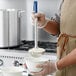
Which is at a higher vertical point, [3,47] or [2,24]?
[2,24]

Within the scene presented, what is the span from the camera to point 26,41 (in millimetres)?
2574

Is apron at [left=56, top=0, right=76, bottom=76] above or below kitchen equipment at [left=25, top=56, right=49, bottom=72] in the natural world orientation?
above

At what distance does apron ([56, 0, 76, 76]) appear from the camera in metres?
1.24

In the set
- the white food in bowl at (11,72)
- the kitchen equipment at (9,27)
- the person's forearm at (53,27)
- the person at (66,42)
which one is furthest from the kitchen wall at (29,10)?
the white food in bowl at (11,72)

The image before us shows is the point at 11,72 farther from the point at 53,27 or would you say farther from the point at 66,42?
the point at 53,27

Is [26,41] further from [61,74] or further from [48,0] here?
[61,74]

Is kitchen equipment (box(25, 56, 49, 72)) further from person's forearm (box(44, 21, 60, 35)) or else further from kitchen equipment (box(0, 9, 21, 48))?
kitchen equipment (box(0, 9, 21, 48))

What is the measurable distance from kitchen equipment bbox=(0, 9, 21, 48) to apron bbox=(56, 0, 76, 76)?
95 centimetres

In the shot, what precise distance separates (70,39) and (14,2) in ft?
4.93

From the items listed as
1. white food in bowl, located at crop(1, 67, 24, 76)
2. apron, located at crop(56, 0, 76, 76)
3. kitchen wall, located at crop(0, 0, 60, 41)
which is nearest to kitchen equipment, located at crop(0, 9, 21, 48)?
kitchen wall, located at crop(0, 0, 60, 41)

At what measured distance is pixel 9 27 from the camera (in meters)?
2.22

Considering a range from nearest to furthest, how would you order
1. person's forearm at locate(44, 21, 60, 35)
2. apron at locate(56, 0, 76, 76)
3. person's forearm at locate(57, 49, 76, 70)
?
1. person's forearm at locate(57, 49, 76, 70)
2. apron at locate(56, 0, 76, 76)
3. person's forearm at locate(44, 21, 60, 35)

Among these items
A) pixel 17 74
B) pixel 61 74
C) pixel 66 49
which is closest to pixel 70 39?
pixel 66 49

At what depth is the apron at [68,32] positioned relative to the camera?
1.24 metres
